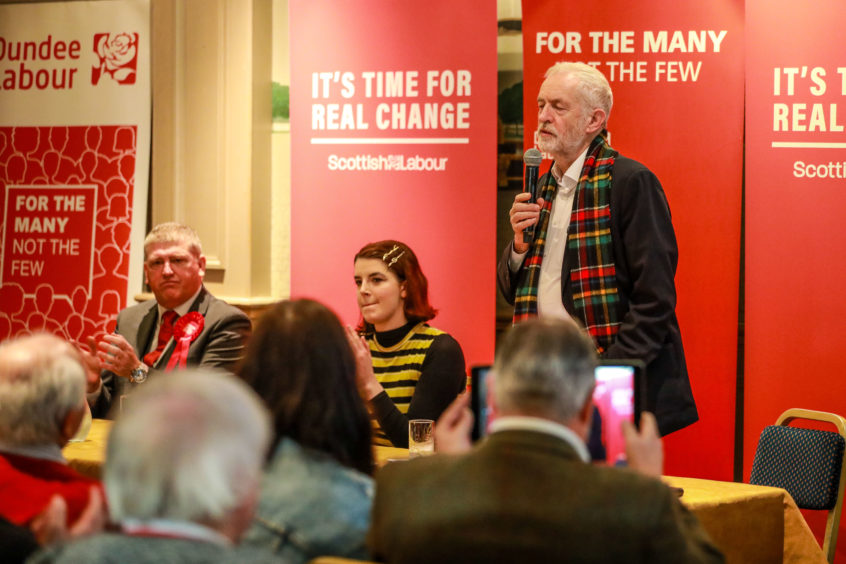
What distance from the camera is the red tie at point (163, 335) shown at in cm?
394

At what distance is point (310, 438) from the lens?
1923 mm

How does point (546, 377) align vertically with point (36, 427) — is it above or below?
above

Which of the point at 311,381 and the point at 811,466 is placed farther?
the point at 811,466

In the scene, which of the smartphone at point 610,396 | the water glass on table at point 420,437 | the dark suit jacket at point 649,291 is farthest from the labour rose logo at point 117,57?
the smartphone at point 610,396

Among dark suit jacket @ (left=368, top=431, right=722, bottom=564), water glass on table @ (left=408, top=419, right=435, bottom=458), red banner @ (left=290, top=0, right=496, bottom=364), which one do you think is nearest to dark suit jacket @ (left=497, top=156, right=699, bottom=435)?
water glass on table @ (left=408, top=419, right=435, bottom=458)

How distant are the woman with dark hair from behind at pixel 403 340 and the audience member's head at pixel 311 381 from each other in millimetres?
1349

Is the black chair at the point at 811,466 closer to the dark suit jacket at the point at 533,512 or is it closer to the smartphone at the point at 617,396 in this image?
the smartphone at the point at 617,396

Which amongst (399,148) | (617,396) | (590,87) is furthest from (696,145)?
(617,396)

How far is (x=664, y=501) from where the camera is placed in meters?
1.56

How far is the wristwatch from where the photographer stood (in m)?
3.59

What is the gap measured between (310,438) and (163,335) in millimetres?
2247

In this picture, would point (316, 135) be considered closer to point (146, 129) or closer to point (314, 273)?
point (314, 273)

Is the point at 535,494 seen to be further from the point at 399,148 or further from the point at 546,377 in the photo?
the point at 399,148

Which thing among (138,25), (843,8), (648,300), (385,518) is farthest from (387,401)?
(138,25)
